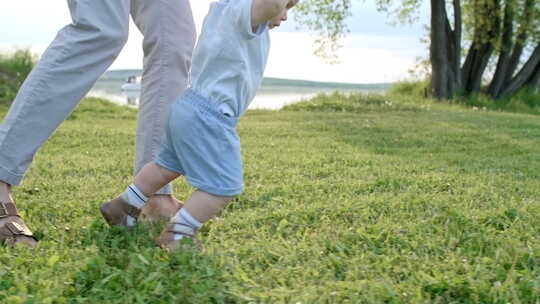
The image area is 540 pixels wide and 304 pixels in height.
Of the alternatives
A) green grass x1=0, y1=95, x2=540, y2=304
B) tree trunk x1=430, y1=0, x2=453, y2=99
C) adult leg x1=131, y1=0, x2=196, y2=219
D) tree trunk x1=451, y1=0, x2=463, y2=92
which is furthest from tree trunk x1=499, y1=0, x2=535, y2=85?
adult leg x1=131, y1=0, x2=196, y2=219

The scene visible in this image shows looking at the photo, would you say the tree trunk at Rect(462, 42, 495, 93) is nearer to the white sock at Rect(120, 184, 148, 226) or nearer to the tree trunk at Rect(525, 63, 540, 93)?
the tree trunk at Rect(525, 63, 540, 93)

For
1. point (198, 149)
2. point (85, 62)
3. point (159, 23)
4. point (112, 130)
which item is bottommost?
point (112, 130)

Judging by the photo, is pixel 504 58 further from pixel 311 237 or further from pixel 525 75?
pixel 311 237

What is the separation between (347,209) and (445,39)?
467 inches

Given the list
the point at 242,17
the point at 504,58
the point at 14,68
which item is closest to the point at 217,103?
the point at 242,17

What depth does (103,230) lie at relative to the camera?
2.89 m

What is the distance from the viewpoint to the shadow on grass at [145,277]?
2156mm

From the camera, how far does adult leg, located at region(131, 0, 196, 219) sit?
9.78 feet

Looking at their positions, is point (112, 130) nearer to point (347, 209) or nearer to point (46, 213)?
point (46, 213)

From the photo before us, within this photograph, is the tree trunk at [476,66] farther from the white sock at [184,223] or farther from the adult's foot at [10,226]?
the adult's foot at [10,226]

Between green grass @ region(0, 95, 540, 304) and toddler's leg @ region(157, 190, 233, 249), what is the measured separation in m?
0.09

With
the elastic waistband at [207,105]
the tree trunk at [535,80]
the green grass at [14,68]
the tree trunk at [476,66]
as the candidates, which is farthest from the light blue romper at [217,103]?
the tree trunk at [535,80]

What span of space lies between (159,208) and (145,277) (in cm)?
83

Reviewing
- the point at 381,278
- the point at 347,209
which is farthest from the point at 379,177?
the point at 381,278
